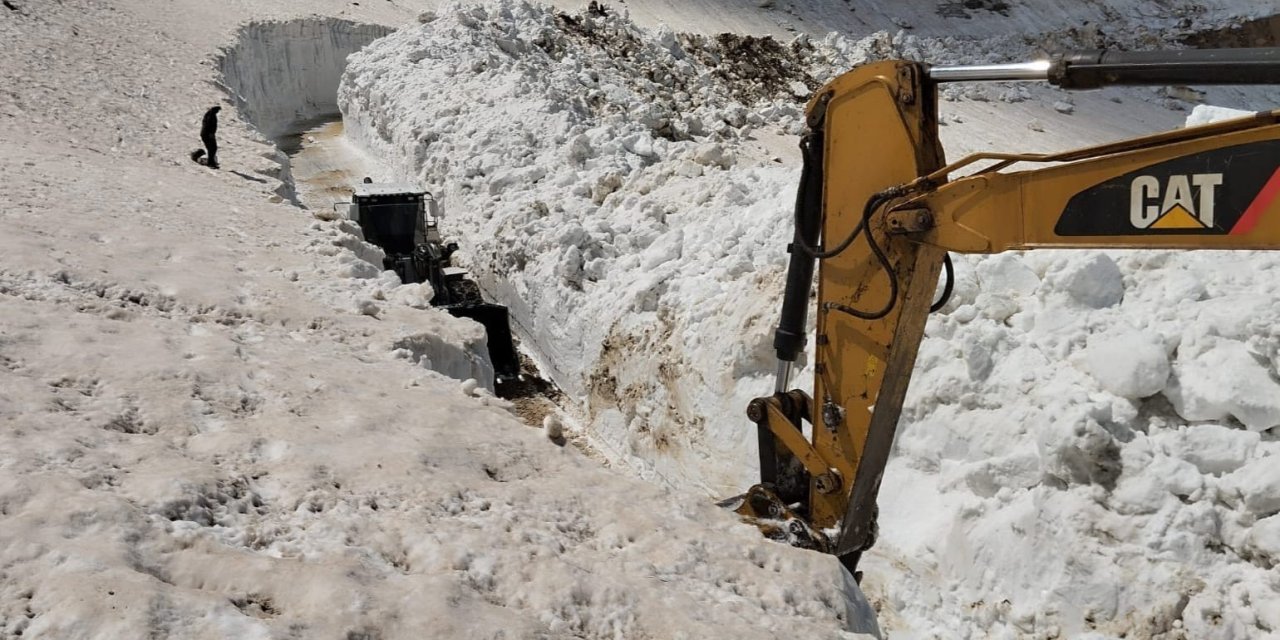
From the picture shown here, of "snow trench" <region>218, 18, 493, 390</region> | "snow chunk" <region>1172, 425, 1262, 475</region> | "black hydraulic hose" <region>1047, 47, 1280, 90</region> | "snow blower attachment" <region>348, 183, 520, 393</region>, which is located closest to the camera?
"black hydraulic hose" <region>1047, 47, 1280, 90</region>

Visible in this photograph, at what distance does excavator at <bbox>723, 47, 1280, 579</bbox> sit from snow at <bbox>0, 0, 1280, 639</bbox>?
0.77 metres

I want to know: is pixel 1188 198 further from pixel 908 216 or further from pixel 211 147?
pixel 211 147

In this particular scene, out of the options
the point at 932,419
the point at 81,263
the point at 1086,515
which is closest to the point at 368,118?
the point at 81,263

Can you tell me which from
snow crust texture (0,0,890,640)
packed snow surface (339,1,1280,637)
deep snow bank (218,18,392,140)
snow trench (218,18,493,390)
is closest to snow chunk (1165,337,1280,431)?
packed snow surface (339,1,1280,637)

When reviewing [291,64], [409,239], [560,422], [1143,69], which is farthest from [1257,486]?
[291,64]

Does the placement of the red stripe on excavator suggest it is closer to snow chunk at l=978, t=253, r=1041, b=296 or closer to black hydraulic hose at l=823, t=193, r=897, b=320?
black hydraulic hose at l=823, t=193, r=897, b=320

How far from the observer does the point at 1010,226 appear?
4191mm

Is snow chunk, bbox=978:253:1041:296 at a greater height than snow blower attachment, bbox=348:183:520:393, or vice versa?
snow chunk, bbox=978:253:1041:296

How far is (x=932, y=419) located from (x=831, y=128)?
3190mm

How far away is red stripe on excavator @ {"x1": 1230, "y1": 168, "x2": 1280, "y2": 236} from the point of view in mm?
3436

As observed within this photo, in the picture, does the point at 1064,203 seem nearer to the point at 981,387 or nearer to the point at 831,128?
the point at 831,128

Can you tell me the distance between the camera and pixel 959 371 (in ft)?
24.1

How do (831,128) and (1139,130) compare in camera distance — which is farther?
(1139,130)

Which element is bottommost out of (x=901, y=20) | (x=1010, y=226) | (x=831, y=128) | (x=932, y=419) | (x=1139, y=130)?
(x=932, y=419)
